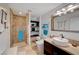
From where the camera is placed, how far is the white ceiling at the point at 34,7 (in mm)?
1245

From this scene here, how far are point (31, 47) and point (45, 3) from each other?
32.6 inches

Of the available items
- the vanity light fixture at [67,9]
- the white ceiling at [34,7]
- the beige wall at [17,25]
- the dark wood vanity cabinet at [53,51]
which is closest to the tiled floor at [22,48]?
the beige wall at [17,25]

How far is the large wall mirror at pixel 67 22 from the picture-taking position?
51.0 inches

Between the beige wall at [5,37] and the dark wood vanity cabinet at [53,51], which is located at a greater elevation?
the beige wall at [5,37]

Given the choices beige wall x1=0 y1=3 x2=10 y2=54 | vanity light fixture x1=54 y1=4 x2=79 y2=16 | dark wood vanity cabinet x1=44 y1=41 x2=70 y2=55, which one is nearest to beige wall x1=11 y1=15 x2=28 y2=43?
beige wall x1=0 y1=3 x2=10 y2=54

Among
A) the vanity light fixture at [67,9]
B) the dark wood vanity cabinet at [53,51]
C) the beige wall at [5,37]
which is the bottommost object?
the dark wood vanity cabinet at [53,51]

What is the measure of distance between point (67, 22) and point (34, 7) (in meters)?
0.65

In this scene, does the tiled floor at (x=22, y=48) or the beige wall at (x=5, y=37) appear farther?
the tiled floor at (x=22, y=48)

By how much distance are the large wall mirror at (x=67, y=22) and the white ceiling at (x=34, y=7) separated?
0.23 metres

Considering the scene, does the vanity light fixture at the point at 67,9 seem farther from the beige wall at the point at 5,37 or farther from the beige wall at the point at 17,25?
the beige wall at the point at 5,37
